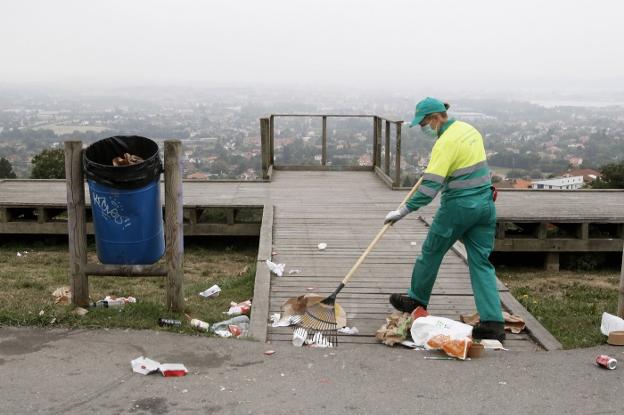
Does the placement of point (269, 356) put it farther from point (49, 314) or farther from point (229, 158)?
point (229, 158)

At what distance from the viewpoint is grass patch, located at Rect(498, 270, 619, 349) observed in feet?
17.8

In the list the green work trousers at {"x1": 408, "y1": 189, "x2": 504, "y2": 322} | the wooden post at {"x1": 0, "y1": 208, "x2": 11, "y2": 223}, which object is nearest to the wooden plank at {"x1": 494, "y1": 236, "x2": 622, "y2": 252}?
the green work trousers at {"x1": 408, "y1": 189, "x2": 504, "y2": 322}

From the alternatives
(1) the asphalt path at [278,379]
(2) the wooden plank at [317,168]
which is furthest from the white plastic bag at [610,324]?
(2) the wooden plank at [317,168]

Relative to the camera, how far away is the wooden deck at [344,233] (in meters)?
6.01

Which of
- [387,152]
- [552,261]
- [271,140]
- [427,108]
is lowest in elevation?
[552,261]

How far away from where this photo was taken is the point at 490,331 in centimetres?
506

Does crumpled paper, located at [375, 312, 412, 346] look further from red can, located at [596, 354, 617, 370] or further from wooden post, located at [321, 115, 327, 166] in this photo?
wooden post, located at [321, 115, 327, 166]

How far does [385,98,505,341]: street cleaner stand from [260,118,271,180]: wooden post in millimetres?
8118

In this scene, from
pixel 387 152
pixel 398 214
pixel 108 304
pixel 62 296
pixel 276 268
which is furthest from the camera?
pixel 387 152

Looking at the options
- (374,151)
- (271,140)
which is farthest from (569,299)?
(271,140)

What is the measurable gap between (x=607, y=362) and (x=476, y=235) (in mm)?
1255

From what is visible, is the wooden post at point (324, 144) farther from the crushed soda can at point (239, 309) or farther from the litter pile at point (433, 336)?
the litter pile at point (433, 336)

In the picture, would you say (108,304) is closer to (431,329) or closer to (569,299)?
(431,329)

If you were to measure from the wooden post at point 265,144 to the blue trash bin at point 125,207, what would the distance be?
7.72m
